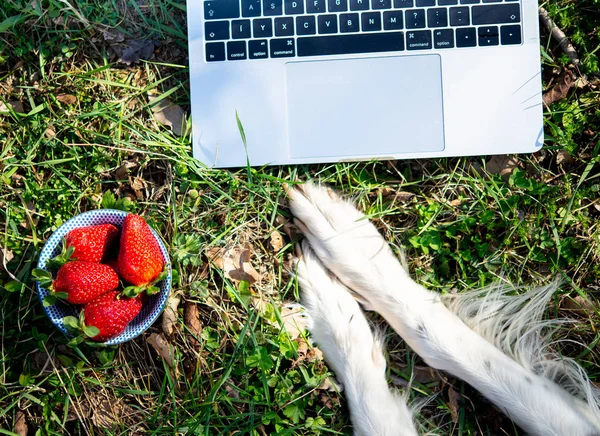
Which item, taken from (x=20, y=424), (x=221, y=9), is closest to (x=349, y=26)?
(x=221, y=9)

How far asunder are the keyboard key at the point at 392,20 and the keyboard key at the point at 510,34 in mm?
341

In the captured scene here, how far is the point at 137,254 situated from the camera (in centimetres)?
175

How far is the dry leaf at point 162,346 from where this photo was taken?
82.0 inches

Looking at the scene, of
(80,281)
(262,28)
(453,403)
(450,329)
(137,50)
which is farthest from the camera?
(137,50)

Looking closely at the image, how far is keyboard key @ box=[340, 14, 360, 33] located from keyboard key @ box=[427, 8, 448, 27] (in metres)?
0.24

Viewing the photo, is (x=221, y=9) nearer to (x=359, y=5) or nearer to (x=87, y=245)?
(x=359, y=5)

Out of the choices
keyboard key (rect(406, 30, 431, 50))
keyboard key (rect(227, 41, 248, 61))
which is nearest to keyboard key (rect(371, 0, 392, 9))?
keyboard key (rect(406, 30, 431, 50))

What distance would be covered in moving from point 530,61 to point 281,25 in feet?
2.81

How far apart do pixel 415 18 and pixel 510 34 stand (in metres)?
0.32

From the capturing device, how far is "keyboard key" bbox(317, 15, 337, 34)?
6.34 ft

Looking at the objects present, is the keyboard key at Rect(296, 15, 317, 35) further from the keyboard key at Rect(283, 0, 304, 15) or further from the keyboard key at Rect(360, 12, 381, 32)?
the keyboard key at Rect(360, 12, 381, 32)

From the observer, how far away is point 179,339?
2.09 metres

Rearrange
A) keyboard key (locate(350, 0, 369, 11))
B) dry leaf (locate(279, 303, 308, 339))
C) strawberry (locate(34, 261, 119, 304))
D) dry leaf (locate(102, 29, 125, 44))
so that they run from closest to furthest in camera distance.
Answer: strawberry (locate(34, 261, 119, 304)) → keyboard key (locate(350, 0, 369, 11)) → dry leaf (locate(279, 303, 308, 339)) → dry leaf (locate(102, 29, 125, 44))

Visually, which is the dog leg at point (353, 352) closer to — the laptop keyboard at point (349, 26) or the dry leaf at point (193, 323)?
the dry leaf at point (193, 323)
